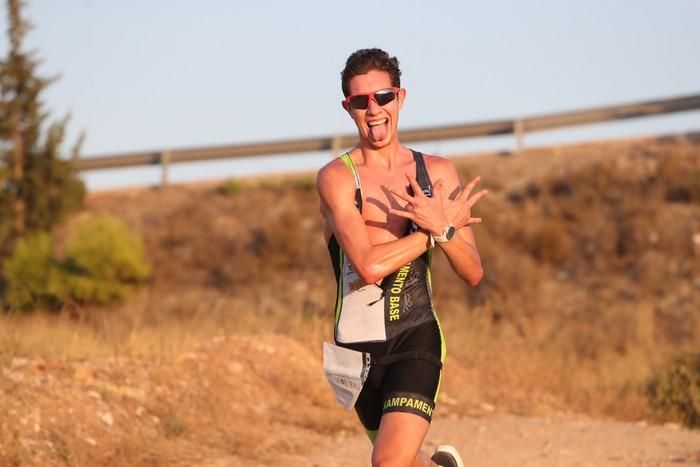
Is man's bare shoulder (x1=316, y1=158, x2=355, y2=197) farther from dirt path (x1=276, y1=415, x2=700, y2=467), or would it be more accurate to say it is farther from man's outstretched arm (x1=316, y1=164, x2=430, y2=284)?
dirt path (x1=276, y1=415, x2=700, y2=467)

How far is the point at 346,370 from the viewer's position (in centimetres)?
557

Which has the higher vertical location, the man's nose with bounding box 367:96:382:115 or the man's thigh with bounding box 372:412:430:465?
the man's nose with bounding box 367:96:382:115

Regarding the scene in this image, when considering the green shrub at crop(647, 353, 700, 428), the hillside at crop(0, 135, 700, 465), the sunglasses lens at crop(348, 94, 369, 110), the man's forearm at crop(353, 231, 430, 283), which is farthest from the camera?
the green shrub at crop(647, 353, 700, 428)

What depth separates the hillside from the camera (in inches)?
376

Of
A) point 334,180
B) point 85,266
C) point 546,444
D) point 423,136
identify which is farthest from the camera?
point 423,136

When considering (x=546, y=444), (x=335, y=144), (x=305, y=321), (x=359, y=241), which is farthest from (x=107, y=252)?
(x=359, y=241)

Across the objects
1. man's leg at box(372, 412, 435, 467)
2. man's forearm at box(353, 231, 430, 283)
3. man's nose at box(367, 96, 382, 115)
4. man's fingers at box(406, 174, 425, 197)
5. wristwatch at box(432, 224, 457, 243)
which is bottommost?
man's leg at box(372, 412, 435, 467)

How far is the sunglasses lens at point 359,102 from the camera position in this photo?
5612 mm

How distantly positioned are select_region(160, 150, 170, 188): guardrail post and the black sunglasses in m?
26.8

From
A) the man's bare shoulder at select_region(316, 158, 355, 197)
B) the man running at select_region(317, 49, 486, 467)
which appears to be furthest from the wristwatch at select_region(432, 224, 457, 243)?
the man's bare shoulder at select_region(316, 158, 355, 197)

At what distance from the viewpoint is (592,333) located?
68.1ft

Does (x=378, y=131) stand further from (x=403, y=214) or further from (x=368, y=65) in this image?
(x=403, y=214)

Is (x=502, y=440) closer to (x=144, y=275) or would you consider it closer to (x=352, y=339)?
(x=352, y=339)

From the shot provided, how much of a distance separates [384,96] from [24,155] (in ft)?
79.5
